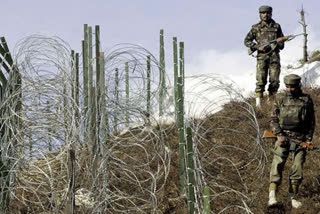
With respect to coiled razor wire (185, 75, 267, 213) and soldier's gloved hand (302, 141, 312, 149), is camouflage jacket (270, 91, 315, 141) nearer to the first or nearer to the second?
soldier's gloved hand (302, 141, 312, 149)

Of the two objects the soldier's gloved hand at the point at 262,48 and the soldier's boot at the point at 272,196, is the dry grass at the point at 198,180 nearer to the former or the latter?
the soldier's boot at the point at 272,196

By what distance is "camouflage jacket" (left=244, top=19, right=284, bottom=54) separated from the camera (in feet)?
Answer: 47.4

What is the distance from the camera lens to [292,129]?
992cm

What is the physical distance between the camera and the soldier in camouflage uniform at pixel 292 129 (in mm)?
9828

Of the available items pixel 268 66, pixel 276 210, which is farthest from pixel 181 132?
A: pixel 268 66

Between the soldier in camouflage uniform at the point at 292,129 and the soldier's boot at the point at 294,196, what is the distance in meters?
0.11

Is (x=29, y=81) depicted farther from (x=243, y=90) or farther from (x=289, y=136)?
(x=243, y=90)

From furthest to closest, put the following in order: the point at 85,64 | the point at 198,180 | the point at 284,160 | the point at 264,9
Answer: the point at 264,9 < the point at 85,64 < the point at 284,160 < the point at 198,180

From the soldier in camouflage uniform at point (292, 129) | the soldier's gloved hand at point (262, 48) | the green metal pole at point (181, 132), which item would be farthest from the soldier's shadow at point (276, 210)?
the soldier's gloved hand at point (262, 48)

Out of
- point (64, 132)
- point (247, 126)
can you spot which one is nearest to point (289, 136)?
point (64, 132)

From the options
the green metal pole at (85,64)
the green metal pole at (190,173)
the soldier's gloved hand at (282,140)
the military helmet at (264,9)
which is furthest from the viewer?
the military helmet at (264,9)

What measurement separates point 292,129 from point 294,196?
3.23 ft

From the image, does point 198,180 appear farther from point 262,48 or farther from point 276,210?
point 262,48

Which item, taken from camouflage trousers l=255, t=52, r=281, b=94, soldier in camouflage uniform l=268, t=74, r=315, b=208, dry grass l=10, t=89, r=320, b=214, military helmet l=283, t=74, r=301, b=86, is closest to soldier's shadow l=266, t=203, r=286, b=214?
dry grass l=10, t=89, r=320, b=214
